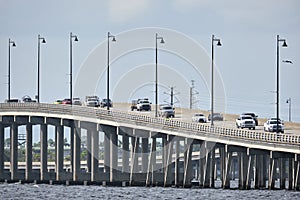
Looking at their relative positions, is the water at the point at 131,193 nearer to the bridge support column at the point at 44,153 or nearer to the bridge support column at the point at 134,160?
the bridge support column at the point at 134,160

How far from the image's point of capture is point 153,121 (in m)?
151

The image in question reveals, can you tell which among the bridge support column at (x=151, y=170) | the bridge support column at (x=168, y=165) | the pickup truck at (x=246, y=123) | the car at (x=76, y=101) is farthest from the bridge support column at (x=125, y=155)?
the car at (x=76, y=101)

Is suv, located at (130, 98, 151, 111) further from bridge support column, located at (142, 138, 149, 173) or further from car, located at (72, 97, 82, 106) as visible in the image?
bridge support column, located at (142, 138, 149, 173)

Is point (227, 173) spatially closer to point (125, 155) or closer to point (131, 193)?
point (131, 193)

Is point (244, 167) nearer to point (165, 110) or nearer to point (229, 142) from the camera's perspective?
point (229, 142)

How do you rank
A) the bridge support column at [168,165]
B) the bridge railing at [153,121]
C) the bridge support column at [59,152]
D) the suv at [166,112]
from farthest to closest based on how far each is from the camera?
the suv at [166,112]
the bridge support column at [59,152]
the bridge support column at [168,165]
the bridge railing at [153,121]

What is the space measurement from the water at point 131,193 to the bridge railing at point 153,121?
510cm

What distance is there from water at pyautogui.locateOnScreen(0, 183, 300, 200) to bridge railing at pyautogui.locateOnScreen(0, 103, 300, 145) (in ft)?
16.7

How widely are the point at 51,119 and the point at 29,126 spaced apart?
6.36 meters

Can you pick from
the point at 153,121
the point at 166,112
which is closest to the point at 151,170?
the point at 153,121

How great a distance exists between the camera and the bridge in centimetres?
13625

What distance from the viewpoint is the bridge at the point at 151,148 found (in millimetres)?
136250

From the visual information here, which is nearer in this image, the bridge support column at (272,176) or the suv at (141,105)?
the bridge support column at (272,176)

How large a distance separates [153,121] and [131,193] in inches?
661
